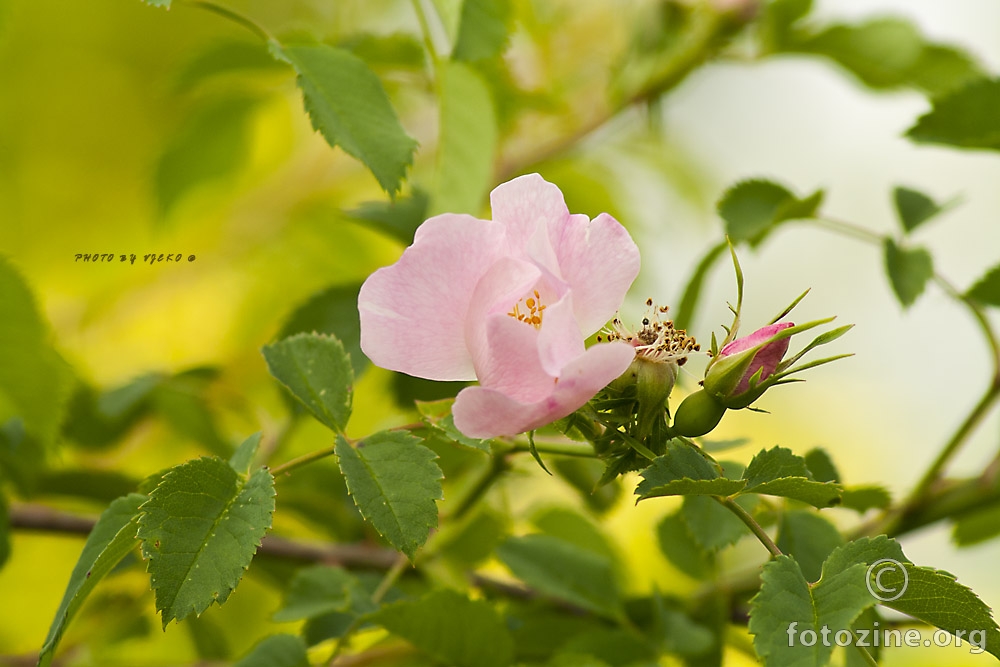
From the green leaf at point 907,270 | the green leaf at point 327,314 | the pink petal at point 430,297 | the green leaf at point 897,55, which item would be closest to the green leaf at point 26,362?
the green leaf at point 327,314

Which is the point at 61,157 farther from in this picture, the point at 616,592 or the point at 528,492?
the point at 616,592

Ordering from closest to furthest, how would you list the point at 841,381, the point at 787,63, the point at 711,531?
the point at 711,531
the point at 787,63
the point at 841,381

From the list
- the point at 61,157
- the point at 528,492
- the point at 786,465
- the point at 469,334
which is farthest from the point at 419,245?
the point at 61,157

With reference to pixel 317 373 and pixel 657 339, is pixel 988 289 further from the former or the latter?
pixel 317 373

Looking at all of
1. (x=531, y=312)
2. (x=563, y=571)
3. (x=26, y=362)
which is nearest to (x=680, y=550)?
(x=563, y=571)

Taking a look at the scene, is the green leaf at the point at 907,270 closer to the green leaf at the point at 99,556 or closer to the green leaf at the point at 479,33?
the green leaf at the point at 479,33

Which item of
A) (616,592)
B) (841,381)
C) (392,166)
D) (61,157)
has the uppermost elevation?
(392,166)

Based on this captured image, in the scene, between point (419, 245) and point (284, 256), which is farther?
point (284, 256)
